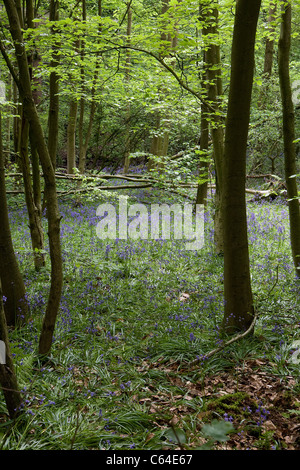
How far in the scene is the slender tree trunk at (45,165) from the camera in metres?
3.71

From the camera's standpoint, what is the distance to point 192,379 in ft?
12.4

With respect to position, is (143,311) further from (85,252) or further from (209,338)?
(85,252)

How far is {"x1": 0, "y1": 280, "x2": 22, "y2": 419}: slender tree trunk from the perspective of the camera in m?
2.72

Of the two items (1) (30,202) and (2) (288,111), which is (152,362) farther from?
(2) (288,111)

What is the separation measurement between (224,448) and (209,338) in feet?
5.84

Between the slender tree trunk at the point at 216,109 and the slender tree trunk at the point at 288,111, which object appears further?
the slender tree trunk at the point at 216,109

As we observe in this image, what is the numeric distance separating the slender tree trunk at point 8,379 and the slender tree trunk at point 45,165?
3.66 ft

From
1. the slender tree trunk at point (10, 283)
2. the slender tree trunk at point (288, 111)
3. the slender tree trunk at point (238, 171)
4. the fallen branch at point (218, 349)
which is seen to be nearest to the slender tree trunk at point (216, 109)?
the slender tree trunk at point (288, 111)

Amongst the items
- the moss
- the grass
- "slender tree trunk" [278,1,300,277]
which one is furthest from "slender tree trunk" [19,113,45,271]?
"slender tree trunk" [278,1,300,277]

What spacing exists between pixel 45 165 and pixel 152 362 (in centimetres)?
250

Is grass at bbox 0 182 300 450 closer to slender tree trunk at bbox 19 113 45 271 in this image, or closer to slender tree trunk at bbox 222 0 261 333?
slender tree trunk at bbox 222 0 261 333

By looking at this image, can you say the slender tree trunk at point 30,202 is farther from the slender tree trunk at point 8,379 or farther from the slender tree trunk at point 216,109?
the slender tree trunk at point 8,379

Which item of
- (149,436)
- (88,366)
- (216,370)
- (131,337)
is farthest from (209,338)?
(149,436)

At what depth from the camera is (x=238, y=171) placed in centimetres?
416
